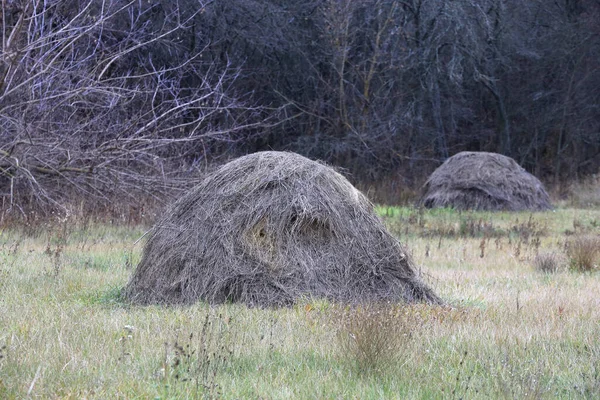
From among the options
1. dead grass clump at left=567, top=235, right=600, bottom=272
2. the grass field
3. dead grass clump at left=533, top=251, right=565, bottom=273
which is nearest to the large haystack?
dead grass clump at left=567, top=235, right=600, bottom=272

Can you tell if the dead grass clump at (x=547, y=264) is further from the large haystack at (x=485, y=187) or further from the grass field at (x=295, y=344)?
the large haystack at (x=485, y=187)

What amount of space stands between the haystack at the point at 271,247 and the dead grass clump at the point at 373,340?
1.59 meters

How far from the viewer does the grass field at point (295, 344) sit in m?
4.43

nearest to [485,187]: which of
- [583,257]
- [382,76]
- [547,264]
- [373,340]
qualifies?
[382,76]

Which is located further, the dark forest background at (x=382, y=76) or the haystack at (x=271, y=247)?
the dark forest background at (x=382, y=76)

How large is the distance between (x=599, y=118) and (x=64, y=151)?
2671cm

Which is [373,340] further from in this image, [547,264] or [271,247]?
[547,264]

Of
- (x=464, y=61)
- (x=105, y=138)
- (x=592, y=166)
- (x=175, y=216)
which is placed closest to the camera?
(x=175, y=216)

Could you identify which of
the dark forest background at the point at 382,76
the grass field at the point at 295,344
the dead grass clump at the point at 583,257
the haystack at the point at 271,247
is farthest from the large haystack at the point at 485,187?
the haystack at the point at 271,247

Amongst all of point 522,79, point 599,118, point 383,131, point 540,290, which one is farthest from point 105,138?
point 599,118

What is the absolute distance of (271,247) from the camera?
708 cm

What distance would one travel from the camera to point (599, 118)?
33.6 metres

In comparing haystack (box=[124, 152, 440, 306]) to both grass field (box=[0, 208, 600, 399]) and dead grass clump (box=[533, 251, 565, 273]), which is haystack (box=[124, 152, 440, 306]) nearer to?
grass field (box=[0, 208, 600, 399])

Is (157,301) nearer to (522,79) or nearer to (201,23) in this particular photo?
(201,23)
